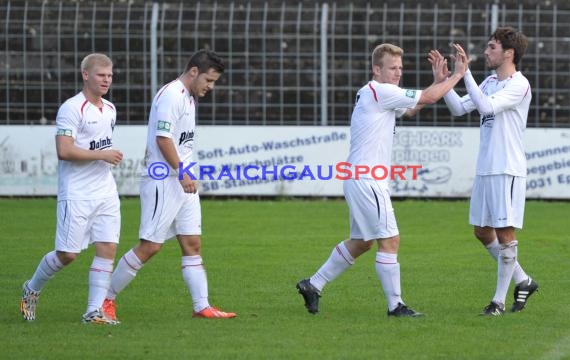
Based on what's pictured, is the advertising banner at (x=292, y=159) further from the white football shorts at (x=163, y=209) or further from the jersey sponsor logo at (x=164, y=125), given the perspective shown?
the jersey sponsor logo at (x=164, y=125)

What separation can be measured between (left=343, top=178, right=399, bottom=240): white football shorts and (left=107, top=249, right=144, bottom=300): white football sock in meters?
1.69

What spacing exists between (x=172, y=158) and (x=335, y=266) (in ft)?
5.42

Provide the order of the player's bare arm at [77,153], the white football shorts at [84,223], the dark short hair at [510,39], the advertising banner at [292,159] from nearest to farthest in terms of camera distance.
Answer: the player's bare arm at [77,153] → the white football shorts at [84,223] → the dark short hair at [510,39] → the advertising banner at [292,159]

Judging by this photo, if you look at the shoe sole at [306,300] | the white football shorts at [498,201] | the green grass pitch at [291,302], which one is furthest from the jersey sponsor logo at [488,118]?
the shoe sole at [306,300]

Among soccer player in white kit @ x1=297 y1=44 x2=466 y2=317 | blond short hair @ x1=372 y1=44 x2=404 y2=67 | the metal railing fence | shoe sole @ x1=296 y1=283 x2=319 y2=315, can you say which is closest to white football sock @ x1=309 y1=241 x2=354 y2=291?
shoe sole @ x1=296 y1=283 x2=319 y2=315

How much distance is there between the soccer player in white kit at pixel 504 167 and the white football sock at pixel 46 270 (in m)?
3.24

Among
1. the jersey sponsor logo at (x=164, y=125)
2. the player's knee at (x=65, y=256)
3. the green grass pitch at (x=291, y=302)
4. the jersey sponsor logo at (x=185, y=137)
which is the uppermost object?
the jersey sponsor logo at (x=164, y=125)

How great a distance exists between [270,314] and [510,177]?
84.4 inches

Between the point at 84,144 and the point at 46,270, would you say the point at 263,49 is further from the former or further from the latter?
→ the point at 46,270

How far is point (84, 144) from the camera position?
10.0 meters

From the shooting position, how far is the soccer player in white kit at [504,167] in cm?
1049

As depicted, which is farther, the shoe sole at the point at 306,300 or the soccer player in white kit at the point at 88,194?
the shoe sole at the point at 306,300

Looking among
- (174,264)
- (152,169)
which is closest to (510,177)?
(152,169)

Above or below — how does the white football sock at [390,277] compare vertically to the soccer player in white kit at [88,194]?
below
